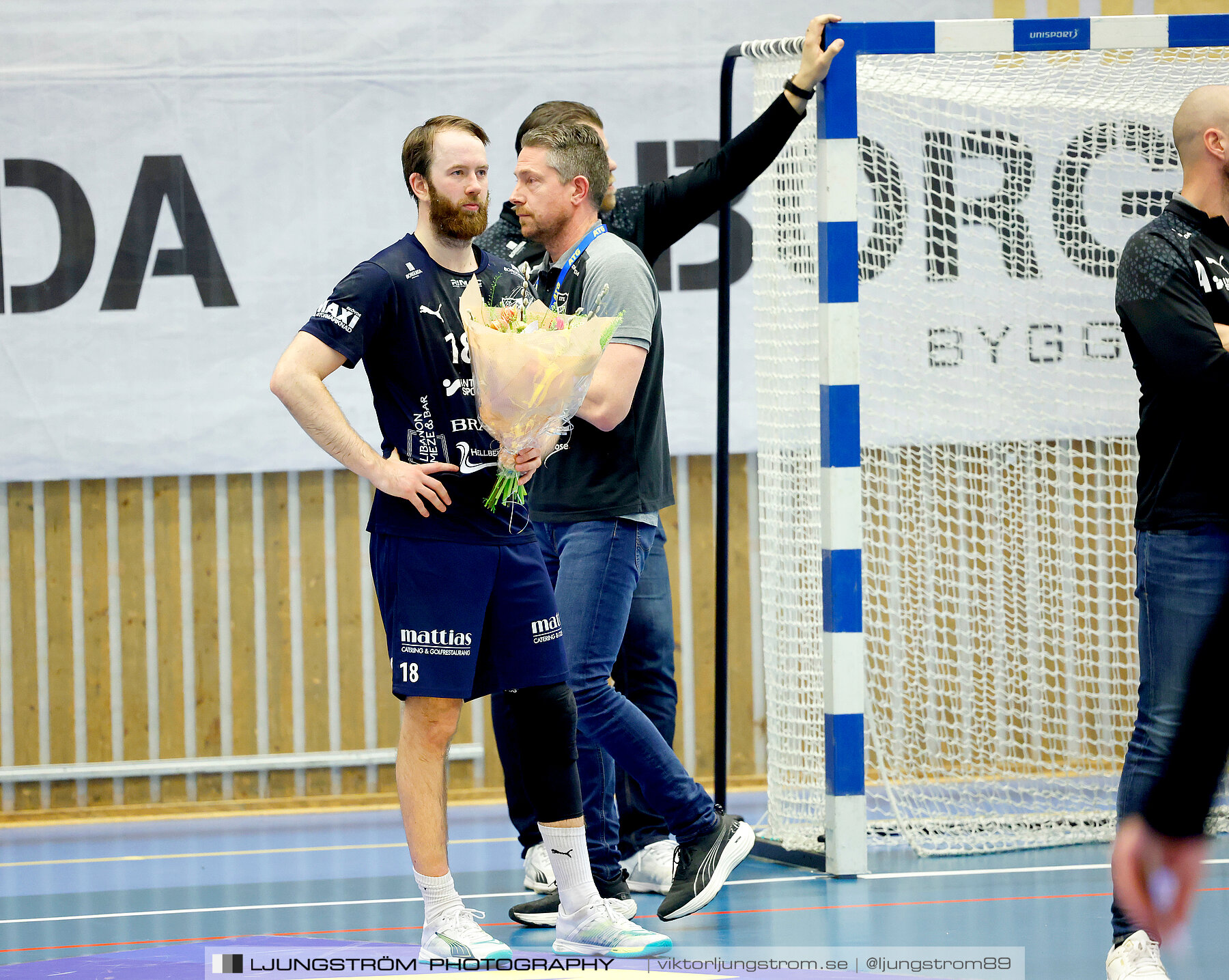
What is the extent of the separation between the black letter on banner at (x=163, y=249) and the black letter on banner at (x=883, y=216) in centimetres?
261

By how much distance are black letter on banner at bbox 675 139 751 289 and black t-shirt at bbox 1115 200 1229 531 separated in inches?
119

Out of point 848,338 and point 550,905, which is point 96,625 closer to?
point 550,905

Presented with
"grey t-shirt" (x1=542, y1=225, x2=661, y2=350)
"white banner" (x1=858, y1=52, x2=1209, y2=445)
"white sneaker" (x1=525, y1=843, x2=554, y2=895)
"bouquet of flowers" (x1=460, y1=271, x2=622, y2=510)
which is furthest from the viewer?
"white banner" (x1=858, y1=52, x2=1209, y2=445)

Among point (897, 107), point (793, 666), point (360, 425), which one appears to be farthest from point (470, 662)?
point (897, 107)

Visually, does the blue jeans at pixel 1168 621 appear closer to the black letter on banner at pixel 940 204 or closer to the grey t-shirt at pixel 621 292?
the grey t-shirt at pixel 621 292

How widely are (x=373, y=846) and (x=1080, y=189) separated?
3704mm

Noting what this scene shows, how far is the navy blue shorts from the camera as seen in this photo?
133 inches

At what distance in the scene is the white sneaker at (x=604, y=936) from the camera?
3537mm

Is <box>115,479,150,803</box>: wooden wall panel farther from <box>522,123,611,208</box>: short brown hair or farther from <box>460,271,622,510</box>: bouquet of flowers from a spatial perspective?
<box>460,271,622,510</box>: bouquet of flowers

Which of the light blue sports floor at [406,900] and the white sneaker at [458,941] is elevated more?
the white sneaker at [458,941]

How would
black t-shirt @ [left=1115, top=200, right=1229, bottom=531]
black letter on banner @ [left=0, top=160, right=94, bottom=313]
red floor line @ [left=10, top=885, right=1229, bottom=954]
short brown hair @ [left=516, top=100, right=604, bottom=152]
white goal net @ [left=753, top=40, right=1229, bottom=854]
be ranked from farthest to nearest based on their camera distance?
black letter on banner @ [left=0, top=160, right=94, bottom=313]
white goal net @ [left=753, top=40, right=1229, bottom=854]
red floor line @ [left=10, top=885, right=1229, bottom=954]
short brown hair @ [left=516, top=100, right=604, bottom=152]
black t-shirt @ [left=1115, top=200, right=1229, bottom=531]

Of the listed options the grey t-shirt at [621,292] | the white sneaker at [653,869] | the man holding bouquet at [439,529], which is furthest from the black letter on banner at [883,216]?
the man holding bouquet at [439,529]

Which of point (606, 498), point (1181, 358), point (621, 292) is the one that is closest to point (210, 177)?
point (621, 292)

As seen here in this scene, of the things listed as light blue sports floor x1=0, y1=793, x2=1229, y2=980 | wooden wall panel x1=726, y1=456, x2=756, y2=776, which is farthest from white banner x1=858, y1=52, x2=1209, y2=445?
light blue sports floor x1=0, y1=793, x2=1229, y2=980
